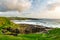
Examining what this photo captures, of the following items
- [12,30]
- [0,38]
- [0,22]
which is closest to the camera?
[0,38]

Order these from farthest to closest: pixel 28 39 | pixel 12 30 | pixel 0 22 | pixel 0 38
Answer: pixel 0 22 → pixel 12 30 → pixel 28 39 → pixel 0 38

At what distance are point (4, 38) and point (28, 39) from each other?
599cm

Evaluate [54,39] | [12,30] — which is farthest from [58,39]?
[12,30]

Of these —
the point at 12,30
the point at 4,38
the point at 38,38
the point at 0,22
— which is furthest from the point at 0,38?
the point at 0,22

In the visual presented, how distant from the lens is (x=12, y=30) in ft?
228

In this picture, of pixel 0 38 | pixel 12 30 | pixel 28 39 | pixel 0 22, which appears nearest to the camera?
pixel 0 38

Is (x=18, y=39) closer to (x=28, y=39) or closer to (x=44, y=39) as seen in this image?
(x=28, y=39)

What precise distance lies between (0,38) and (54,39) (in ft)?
41.1

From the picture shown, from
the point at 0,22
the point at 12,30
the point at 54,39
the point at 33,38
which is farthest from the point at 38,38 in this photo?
the point at 0,22

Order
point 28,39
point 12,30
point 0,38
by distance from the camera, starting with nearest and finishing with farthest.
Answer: point 0,38
point 28,39
point 12,30

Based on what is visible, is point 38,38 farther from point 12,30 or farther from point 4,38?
point 12,30

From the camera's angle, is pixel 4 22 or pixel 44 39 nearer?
pixel 44 39

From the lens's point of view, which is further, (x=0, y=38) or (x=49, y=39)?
(x=49, y=39)

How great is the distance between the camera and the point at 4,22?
86.1 metres
